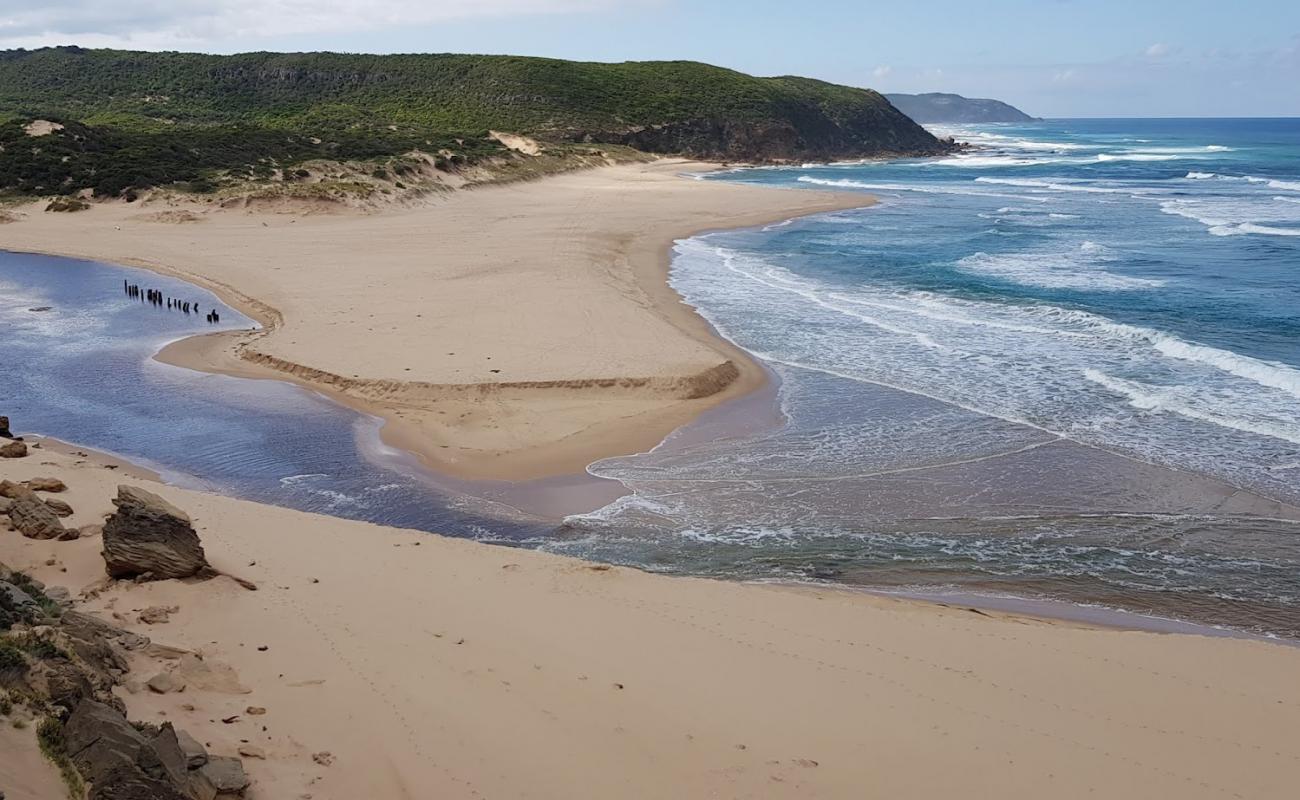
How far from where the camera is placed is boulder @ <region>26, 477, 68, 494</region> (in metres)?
11.8

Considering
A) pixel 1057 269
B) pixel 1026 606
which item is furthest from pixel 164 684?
pixel 1057 269

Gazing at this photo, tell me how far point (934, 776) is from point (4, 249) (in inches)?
1470

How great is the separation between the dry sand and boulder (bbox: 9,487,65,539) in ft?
0.93

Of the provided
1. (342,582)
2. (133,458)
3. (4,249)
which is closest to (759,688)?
(342,582)

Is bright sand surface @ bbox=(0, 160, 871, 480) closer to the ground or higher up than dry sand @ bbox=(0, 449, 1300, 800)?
higher up

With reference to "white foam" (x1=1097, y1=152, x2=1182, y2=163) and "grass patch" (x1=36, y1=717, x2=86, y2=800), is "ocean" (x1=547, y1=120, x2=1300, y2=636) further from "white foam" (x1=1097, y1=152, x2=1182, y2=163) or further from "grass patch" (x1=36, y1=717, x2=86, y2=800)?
"white foam" (x1=1097, y1=152, x2=1182, y2=163)

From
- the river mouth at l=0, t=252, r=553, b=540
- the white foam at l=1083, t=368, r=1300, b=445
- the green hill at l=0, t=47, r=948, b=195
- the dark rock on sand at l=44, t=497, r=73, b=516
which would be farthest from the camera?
the green hill at l=0, t=47, r=948, b=195

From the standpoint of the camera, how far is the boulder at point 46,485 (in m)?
11.8

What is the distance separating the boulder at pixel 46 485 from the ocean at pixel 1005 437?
583cm

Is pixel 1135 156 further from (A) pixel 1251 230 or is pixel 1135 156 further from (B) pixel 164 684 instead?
(B) pixel 164 684

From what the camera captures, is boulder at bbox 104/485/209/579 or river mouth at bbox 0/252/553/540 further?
river mouth at bbox 0/252/553/540

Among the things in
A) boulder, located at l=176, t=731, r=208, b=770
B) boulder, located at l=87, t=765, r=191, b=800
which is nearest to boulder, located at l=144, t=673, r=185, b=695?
boulder, located at l=176, t=731, r=208, b=770

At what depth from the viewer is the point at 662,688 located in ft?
27.3

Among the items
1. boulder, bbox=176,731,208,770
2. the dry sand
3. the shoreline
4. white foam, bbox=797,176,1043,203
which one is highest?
white foam, bbox=797,176,1043,203
